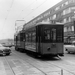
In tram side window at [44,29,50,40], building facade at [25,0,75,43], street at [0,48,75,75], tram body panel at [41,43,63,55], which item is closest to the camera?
street at [0,48,75,75]

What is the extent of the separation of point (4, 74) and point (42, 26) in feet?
23.4

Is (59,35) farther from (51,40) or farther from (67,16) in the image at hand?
(67,16)

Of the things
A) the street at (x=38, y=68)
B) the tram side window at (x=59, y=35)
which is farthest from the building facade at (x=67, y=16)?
the street at (x=38, y=68)

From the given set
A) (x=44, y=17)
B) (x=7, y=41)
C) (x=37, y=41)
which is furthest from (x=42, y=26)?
(x=44, y=17)

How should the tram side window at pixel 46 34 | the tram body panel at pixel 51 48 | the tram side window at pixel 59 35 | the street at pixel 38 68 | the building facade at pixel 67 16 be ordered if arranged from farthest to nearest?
the building facade at pixel 67 16 → the tram side window at pixel 59 35 → the tram side window at pixel 46 34 → the tram body panel at pixel 51 48 → the street at pixel 38 68

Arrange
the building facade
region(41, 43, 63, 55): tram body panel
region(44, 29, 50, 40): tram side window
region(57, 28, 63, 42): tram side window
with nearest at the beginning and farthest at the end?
region(41, 43, 63, 55): tram body panel → region(44, 29, 50, 40): tram side window → region(57, 28, 63, 42): tram side window → the building facade

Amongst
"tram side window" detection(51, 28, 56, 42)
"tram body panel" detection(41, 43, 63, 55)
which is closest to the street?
"tram body panel" detection(41, 43, 63, 55)

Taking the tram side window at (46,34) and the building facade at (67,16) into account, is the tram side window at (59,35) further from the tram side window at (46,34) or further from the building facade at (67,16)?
the building facade at (67,16)

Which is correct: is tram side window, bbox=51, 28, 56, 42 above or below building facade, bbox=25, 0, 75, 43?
below

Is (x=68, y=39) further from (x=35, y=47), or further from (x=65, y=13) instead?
(x=35, y=47)

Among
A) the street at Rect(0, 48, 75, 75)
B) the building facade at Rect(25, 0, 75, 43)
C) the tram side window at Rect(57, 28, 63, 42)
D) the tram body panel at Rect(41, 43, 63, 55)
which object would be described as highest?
the building facade at Rect(25, 0, 75, 43)

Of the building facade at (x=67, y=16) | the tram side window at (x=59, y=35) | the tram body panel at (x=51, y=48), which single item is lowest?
the tram body panel at (x=51, y=48)

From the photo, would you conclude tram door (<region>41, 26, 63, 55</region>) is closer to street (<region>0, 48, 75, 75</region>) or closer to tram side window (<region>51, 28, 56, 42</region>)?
tram side window (<region>51, 28, 56, 42</region>)

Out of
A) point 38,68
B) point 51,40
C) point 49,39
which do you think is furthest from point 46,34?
point 38,68
